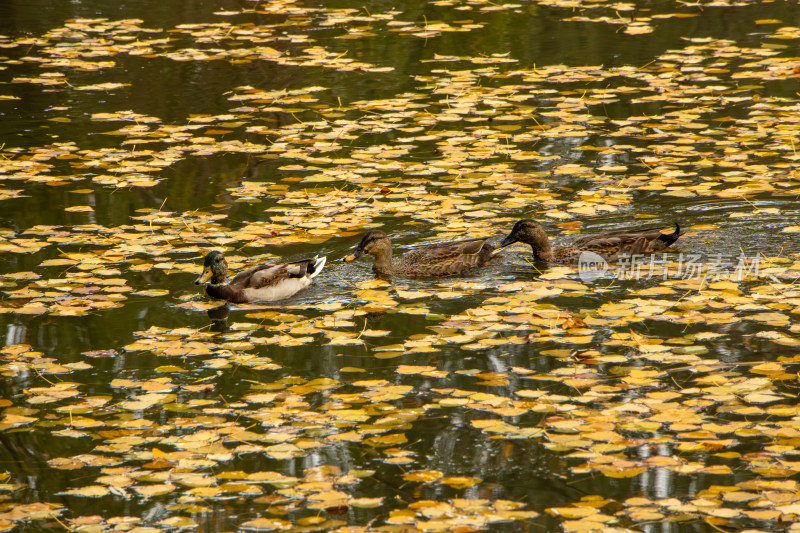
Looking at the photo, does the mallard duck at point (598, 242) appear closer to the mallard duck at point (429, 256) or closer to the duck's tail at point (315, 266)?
the mallard duck at point (429, 256)

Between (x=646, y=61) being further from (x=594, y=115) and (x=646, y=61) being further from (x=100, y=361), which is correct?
(x=100, y=361)

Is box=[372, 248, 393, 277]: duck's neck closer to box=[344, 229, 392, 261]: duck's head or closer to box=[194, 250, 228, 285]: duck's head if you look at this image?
box=[344, 229, 392, 261]: duck's head

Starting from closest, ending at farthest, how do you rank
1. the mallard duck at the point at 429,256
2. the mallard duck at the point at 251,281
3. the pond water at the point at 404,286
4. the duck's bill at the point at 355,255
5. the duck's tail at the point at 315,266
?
the pond water at the point at 404,286 < the mallard duck at the point at 251,281 < the duck's tail at the point at 315,266 < the mallard duck at the point at 429,256 < the duck's bill at the point at 355,255

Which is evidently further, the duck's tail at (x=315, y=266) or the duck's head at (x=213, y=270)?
the duck's tail at (x=315, y=266)

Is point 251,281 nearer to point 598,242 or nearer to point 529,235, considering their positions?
point 529,235

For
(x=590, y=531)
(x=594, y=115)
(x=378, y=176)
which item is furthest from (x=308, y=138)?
(x=590, y=531)

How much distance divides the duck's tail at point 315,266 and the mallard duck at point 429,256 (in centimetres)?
24

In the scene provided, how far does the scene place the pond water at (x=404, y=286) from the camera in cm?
534

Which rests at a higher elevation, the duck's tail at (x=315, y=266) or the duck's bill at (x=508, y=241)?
the duck's bill at (x=508, y=241)

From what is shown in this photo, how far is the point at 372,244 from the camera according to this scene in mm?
8547

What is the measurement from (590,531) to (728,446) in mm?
1080

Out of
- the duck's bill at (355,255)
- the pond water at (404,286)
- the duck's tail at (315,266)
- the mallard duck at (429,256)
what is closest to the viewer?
the pond water at (404,286)

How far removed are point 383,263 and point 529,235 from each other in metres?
1.16

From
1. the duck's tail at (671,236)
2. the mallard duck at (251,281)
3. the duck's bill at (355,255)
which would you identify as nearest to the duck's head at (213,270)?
the mallard duck at (251,281)
